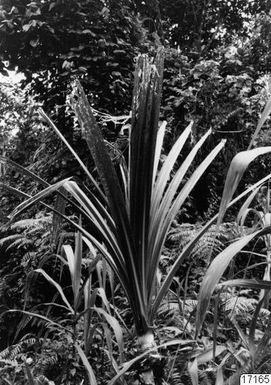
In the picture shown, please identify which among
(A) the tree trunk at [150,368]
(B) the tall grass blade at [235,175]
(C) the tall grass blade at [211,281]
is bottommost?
(A) the tree trunk at [150,368]

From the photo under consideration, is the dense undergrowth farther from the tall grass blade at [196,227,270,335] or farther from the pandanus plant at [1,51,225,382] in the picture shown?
the tall grass blade at [196,227,270,335]

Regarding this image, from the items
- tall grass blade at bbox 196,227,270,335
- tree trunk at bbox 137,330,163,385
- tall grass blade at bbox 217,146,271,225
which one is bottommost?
tree trunk at bbox 137,330,163,385

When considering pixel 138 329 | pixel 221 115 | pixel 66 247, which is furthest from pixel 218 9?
pixel 138 329

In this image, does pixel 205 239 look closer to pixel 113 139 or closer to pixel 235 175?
pixel 235 175

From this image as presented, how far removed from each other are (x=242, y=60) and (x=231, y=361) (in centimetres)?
310

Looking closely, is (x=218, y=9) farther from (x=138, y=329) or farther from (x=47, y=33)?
(x=138, y=329)

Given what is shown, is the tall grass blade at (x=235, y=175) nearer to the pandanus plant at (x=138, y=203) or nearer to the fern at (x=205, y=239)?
the pandanus plant at (x=138, y=203)

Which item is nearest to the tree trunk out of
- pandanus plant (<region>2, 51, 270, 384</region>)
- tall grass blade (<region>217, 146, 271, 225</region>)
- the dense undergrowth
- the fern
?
pandanus plant (<region>2, 51, 270, 384</region>)

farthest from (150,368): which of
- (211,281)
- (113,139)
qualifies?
(113,139)

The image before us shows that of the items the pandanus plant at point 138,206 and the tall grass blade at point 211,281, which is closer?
the tall grass blade at point 211,281

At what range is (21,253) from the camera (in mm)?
3213

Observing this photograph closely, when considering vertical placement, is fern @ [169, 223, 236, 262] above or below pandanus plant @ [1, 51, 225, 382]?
below

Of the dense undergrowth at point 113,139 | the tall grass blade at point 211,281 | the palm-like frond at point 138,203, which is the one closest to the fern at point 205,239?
the dense undergrowth at point 113,139

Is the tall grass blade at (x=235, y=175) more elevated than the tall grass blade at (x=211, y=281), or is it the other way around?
the tall grass blade at (x=235, y=175)
